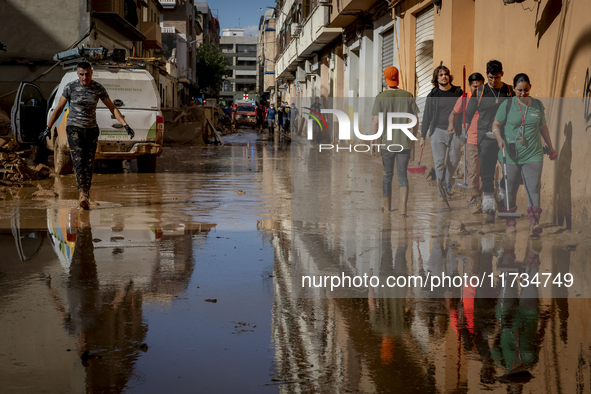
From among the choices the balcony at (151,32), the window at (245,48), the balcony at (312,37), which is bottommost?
the balcony at (312,37)

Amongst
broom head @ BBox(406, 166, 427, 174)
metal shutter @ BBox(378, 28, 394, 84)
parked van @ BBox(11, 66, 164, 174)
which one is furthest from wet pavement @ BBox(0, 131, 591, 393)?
metal shutter @ BBox(378, 28, 394, 84)

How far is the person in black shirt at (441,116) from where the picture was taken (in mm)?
10125

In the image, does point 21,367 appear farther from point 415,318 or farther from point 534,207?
point 534,207

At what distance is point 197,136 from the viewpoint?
28891mm

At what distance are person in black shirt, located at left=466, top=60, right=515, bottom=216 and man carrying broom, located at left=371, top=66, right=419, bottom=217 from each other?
0.88m

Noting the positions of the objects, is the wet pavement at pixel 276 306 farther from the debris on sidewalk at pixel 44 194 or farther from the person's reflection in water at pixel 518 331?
the debris on sidewalk at pixel 44 194

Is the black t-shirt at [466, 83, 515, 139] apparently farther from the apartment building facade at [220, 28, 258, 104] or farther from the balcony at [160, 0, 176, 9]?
the apartment building facade at [220, 28, 258, 104]

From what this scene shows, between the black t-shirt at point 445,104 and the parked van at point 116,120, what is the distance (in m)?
6.98

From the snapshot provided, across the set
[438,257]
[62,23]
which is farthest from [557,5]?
[62,23]

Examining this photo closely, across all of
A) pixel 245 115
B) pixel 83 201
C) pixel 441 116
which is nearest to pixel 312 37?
pixel 441 116

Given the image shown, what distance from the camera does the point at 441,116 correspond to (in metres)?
10.3

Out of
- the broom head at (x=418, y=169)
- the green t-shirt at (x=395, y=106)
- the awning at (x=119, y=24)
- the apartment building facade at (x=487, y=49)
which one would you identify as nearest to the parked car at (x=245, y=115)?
the awning at (x=119, y=24)

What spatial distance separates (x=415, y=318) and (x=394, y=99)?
4.90 metres

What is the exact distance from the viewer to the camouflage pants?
964 cm
